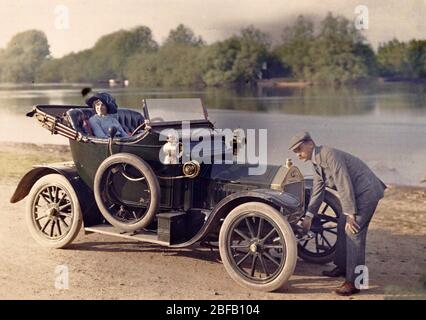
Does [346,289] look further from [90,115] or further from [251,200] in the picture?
[90,115]

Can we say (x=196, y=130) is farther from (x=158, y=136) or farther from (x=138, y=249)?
(x=138, y=249)

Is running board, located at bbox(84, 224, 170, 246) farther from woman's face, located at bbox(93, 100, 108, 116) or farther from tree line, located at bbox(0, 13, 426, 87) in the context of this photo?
tree line, located at bbox(0, 13, 426, 87)

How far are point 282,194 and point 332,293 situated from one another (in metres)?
1.09

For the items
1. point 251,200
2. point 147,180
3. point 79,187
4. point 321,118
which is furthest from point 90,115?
point 321,118

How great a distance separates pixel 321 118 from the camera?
39.2 m

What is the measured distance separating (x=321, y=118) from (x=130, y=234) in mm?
34338

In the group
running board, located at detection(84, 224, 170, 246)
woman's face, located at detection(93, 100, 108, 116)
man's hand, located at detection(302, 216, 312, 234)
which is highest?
woman's face, located at detection(93, 100, 108, 116)

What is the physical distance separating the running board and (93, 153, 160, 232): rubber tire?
0.28 ft

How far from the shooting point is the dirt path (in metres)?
5.35

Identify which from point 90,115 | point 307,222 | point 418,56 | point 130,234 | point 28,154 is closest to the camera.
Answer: point 307,222

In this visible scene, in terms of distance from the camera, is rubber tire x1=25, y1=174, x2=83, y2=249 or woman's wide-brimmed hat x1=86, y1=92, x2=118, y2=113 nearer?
rubber tire x1=25, y1=174, x2=83, y2=249

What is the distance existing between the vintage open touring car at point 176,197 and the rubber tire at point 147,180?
0.4 inches

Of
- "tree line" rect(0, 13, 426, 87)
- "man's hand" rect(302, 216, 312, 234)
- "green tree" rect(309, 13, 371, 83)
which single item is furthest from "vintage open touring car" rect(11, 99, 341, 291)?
"green tree" rect(309, 13, 371, 83)

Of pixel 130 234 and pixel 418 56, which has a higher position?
pixel 418 56
